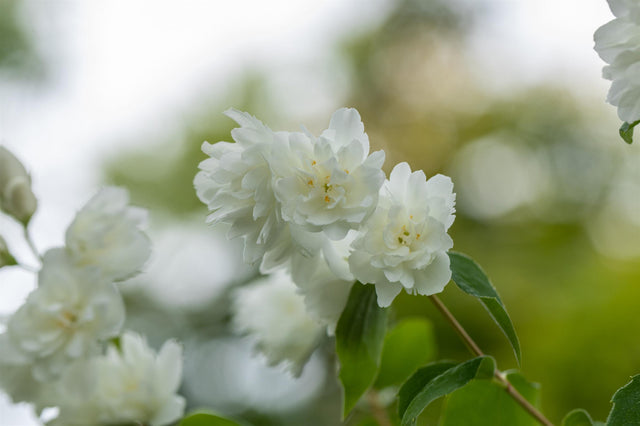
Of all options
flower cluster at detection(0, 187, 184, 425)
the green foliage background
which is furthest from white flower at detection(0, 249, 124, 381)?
the green foliage background

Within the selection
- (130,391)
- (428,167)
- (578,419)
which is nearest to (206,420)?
(130,391)

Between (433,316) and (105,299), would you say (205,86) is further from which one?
(105,299)

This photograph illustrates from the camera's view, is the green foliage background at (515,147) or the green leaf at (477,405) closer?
the green leaf at (477,405)

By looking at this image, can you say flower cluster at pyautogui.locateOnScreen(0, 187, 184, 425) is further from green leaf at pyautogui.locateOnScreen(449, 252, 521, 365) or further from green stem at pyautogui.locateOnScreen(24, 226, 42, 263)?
green leaf at pyautogui.locateOnScreen(449, 252, 521, 365)

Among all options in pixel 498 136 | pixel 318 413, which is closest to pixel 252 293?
pixel 318 413

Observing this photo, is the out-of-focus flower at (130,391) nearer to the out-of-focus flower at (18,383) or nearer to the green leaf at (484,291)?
the out-of-focus flower at (18,383)

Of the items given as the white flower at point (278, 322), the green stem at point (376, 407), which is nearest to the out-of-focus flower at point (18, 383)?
the white flower at point (278, 322)
